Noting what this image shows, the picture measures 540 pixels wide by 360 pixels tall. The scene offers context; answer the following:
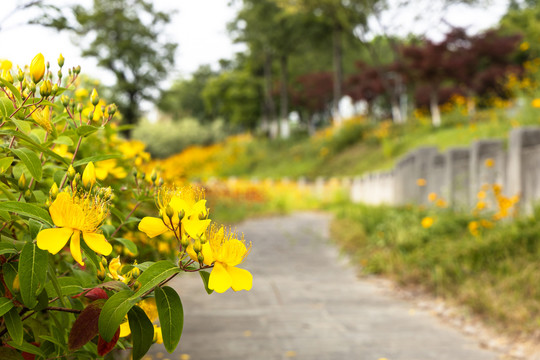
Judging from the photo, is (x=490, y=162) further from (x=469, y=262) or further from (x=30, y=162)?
(x=30, y=162)

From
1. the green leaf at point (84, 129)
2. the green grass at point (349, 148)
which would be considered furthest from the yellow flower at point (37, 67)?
the green grass at point (349, 148)

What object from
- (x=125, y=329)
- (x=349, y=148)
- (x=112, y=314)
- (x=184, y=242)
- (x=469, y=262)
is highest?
(x=349, y=148)

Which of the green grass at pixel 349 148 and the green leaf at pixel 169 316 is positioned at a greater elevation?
the green grass at pixel 349 148

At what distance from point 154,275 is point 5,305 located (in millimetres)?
257

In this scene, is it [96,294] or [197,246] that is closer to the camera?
[197,246]

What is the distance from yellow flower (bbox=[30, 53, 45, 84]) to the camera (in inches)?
35.4

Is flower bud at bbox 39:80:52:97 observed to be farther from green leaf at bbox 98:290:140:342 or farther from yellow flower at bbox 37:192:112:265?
green leaf at bbox 98:290:140:342

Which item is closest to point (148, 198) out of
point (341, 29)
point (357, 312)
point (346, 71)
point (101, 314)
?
point (101, 314)

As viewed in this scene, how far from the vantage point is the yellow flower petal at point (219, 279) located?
789 mm

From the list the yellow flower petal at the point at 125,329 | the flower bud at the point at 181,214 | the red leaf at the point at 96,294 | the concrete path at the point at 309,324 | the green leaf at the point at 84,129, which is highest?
the green leaf at the point at 84,129

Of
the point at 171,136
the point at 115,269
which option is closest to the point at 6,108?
the point at 115,269

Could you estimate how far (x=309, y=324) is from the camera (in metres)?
3.28

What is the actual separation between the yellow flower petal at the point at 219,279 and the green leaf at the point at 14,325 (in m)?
0.33

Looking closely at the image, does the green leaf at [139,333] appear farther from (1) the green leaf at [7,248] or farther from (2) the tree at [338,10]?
(2) the tree at [338,10]
